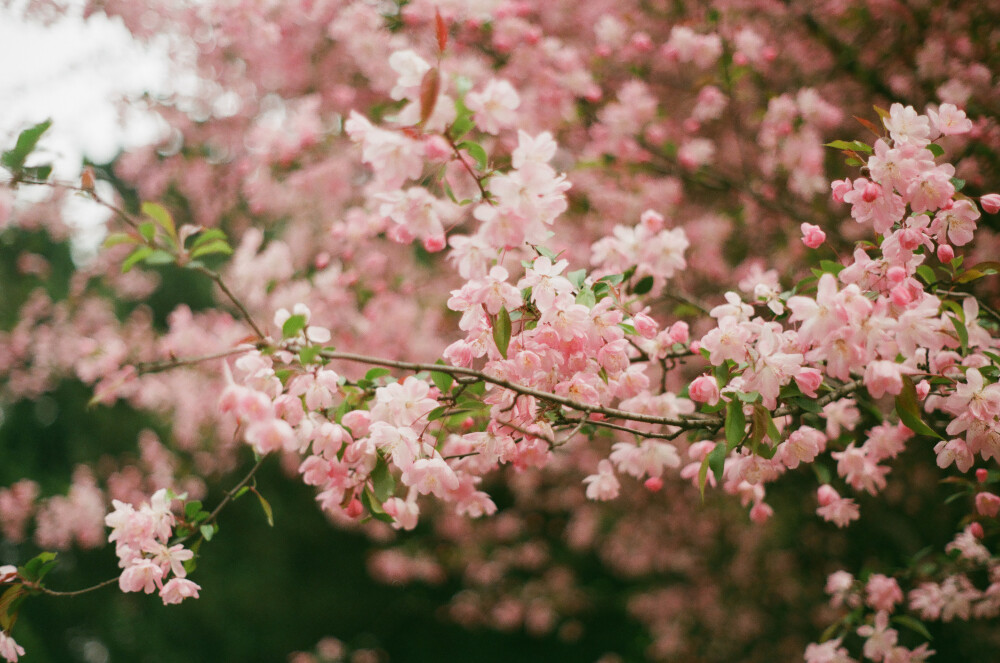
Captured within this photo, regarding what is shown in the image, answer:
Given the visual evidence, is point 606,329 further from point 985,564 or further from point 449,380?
point 985,564

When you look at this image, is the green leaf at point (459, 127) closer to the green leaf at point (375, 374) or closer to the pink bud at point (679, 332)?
the green leaf at point (375, 374)

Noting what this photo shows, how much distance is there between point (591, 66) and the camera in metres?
2.51

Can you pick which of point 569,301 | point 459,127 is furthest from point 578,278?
point 459,127

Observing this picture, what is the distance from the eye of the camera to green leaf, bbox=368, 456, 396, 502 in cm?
98

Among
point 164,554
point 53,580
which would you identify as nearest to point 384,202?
point 164,554

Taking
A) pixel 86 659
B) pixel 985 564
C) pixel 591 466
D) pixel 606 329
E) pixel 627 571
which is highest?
pixel 606 329

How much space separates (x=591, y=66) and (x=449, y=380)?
2.00 metres

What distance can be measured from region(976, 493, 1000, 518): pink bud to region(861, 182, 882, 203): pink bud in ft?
2.49

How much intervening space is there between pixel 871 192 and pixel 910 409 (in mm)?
342

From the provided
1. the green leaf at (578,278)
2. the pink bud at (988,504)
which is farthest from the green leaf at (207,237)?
the pink bud at (988,504)

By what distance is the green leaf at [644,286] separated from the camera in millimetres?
1295

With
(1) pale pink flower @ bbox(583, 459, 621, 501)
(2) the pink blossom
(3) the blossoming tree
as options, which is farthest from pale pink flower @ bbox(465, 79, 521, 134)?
(2) the pink blossom

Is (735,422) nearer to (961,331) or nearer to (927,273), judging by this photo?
(961,331)

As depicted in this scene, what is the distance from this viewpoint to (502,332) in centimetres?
92
